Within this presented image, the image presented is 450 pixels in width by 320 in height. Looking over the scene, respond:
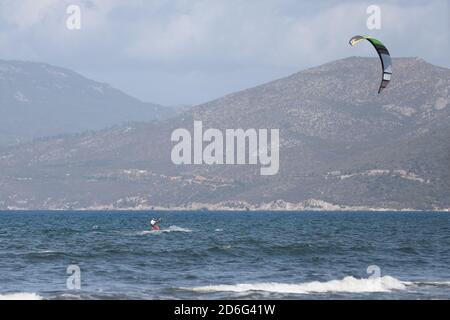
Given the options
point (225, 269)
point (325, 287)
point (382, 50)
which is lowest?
point (325, 287)

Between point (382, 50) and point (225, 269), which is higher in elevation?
point (382, 50)

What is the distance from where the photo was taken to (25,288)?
142 ft

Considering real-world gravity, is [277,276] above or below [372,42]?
below

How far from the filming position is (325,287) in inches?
1751

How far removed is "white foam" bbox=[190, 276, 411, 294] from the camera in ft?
141

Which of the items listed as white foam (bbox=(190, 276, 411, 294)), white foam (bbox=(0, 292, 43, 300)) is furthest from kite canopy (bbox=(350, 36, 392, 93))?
white foam (bbox=(0, 292, 43, 300))

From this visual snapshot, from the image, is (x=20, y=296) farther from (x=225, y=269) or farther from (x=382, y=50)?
(x=382, y=50)

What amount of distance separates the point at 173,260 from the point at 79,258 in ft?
19.2

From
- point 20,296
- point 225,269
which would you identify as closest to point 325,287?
point 225,269

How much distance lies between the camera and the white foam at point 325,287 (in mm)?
43031

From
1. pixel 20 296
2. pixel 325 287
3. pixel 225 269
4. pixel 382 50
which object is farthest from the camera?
pixel 225 269

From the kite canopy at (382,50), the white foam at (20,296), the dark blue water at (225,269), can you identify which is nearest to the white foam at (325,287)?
the dark blue water at (225,269)
